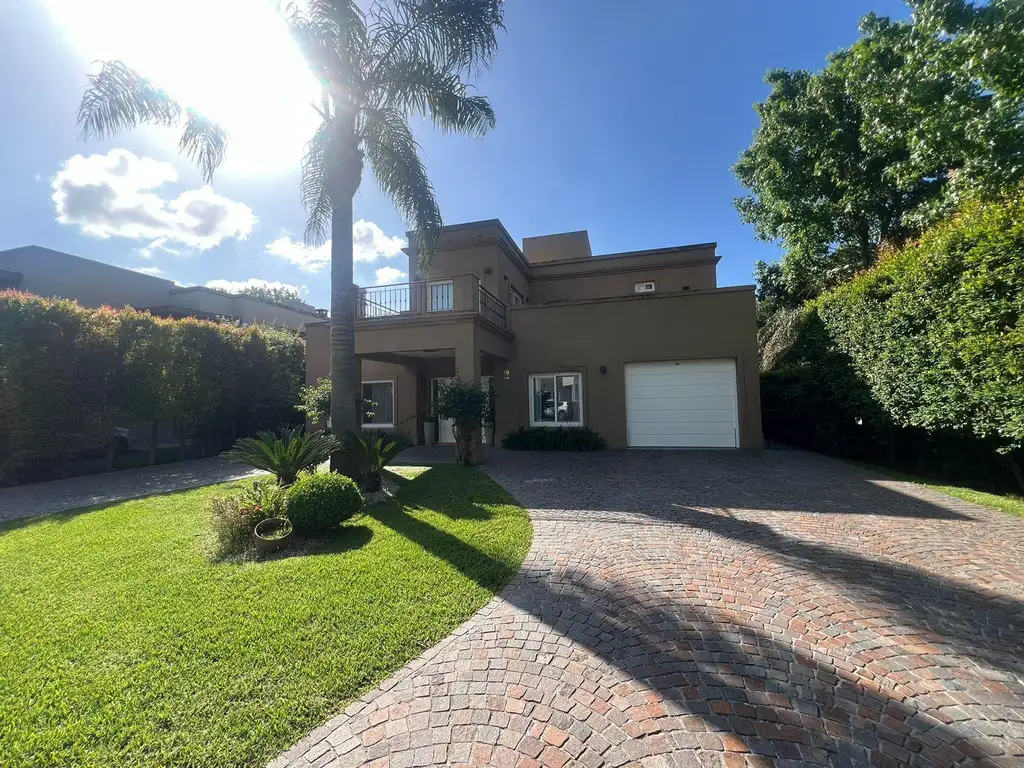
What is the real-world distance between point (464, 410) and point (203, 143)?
751cm

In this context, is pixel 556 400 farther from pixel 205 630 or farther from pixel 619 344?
pixel 205 630

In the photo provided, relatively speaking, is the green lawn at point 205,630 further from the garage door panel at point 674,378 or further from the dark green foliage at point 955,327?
the garage door panel at point 674,378

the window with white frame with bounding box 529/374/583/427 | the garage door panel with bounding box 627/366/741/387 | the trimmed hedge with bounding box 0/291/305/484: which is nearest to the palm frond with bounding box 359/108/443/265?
the window with white frame with bounding box 529/374/583/427

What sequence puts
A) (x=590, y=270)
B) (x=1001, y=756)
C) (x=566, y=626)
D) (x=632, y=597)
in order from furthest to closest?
(x=590, y=270) → (x=632, y=597) → (x=566, y=626) → (x=1001, y=756)

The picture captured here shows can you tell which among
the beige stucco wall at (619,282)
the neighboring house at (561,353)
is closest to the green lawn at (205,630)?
the neighboring house at (561,353)

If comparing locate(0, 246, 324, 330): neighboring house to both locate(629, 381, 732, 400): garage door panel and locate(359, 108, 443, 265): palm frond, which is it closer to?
locate(359, 108, 443, 265): palm frond

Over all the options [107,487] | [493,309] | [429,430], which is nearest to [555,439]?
[493,309]

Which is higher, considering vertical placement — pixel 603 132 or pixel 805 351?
pixel 603 132

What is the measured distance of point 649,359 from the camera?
12750 mm

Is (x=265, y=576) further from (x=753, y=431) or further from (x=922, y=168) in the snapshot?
(x=922, y=168)

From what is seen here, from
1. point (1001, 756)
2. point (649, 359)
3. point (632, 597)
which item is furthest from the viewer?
point (649, 359)

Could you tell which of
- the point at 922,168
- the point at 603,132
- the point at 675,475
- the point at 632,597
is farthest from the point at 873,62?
the point at 632,597

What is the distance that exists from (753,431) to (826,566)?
8557mm

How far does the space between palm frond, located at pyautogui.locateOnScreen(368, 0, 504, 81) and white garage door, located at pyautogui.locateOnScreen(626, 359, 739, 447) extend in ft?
29.5
